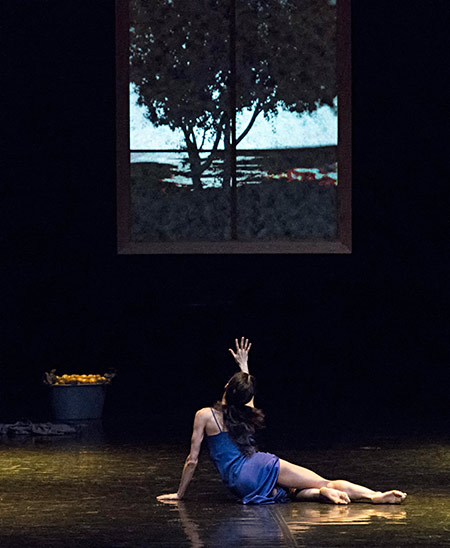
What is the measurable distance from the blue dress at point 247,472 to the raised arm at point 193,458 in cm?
10

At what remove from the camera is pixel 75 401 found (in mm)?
11562

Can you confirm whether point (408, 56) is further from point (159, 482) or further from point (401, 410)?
point (159, 482)

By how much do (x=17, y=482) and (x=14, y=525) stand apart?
58.5 inches

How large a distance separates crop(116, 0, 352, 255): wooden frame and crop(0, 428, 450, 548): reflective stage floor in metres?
3.26

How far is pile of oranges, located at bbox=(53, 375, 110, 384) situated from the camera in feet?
38.0

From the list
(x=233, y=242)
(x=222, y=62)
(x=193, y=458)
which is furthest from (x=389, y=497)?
(x=222, y=62)

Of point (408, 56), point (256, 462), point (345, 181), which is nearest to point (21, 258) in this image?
point (345, 181)

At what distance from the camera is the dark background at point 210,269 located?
12656 millimetres

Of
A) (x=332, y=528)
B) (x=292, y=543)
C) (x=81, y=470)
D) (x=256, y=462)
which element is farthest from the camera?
(x=81, y=470)

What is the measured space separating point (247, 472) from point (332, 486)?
48cm

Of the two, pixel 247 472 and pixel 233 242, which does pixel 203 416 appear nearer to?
pixel 247 472

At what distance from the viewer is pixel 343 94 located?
12672mm

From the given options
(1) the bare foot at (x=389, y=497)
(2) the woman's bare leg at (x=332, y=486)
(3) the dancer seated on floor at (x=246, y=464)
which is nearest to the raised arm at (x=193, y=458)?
(3) the dancer seated on floor at (x=246, y=464)

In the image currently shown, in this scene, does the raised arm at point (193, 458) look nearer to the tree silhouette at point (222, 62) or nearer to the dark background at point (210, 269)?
the dark background at point (210, 269)
